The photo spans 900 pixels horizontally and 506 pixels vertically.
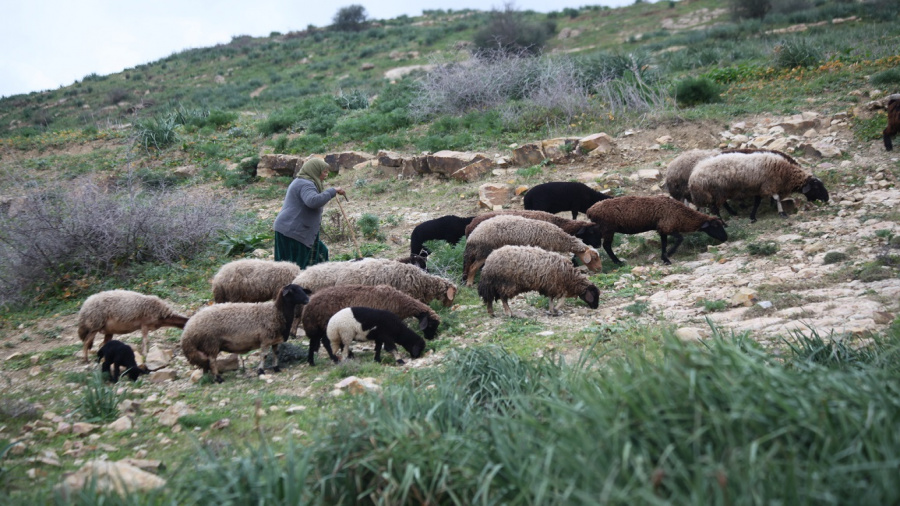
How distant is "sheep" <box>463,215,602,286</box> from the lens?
8969mm

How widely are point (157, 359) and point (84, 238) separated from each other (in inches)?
183

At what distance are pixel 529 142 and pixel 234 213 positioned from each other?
267 inches

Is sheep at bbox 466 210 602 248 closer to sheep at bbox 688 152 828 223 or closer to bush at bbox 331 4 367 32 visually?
sheep at bbox 688 152 828 223

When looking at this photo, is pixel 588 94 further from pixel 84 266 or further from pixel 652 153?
pixel 84 266

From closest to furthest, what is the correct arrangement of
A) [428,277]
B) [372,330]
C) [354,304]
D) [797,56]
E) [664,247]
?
[372,330] → [354,304] → [428,277] → [664,247] → [797,56]

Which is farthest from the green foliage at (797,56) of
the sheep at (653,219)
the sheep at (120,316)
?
the sheep at (120,316)

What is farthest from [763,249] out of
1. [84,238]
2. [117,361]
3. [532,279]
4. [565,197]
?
[84,238]

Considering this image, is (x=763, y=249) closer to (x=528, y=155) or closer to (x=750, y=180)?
(x=750, y=180)

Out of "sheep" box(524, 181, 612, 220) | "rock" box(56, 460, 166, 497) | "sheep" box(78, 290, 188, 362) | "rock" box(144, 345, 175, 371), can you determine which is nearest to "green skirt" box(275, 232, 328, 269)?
"sheep" box(78, 290, 188, 362)

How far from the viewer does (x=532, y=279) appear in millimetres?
7762

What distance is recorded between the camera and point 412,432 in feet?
11.8

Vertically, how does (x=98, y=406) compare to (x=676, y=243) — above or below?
above

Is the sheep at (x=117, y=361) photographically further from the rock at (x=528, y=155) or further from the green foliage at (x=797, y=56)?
the green foliage at (x=797, y=56)

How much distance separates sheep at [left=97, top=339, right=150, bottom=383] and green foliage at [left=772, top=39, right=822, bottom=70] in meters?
15.7
